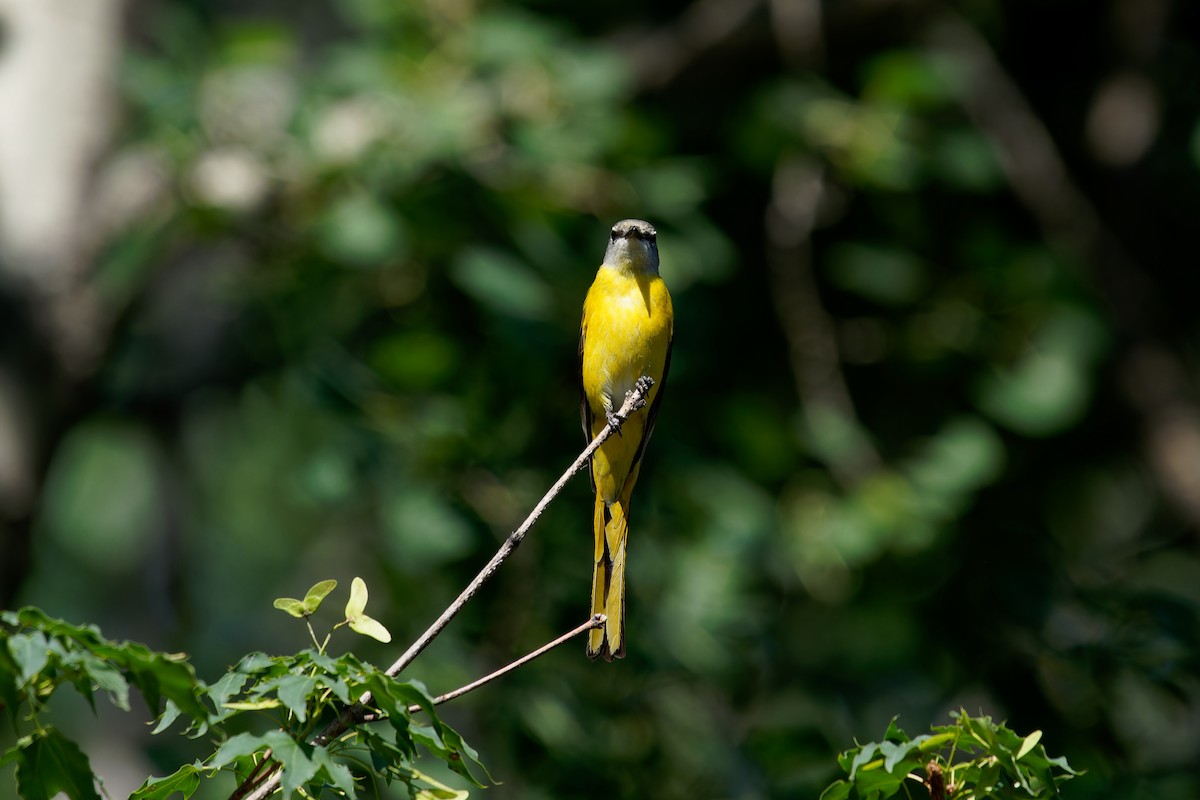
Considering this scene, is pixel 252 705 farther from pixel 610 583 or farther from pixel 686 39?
pixel 686 39

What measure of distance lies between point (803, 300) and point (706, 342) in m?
0.52

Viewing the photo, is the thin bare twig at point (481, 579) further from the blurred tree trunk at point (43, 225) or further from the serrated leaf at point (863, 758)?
the blurred tree trunk at point (43, 225)

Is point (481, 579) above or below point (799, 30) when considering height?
below

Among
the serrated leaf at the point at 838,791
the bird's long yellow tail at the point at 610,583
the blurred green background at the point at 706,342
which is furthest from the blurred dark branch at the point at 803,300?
the serrated leaf at the point at 838,791

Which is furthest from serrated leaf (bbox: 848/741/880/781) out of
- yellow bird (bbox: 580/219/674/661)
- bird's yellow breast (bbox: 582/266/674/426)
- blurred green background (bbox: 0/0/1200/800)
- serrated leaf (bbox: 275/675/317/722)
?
blurred green background (bbox: 0/0/1200/800)

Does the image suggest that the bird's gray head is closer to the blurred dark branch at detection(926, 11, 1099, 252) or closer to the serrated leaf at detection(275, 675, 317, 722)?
the blurred dark branch at detection(926, 11, 1099, 252)

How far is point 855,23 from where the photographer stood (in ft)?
17.6

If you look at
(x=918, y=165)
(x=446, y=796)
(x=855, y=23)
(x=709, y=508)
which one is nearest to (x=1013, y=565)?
(x=709, y=508)

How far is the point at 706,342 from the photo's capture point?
15.1 ft

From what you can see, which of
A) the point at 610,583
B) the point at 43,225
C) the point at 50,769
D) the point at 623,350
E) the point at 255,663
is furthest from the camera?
the point at 43,225

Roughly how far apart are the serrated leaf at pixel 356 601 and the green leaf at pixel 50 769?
0.43 metres

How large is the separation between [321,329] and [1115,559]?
325 centimetres

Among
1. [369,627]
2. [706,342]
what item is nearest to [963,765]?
[369,627]

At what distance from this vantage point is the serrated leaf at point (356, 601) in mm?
1770
